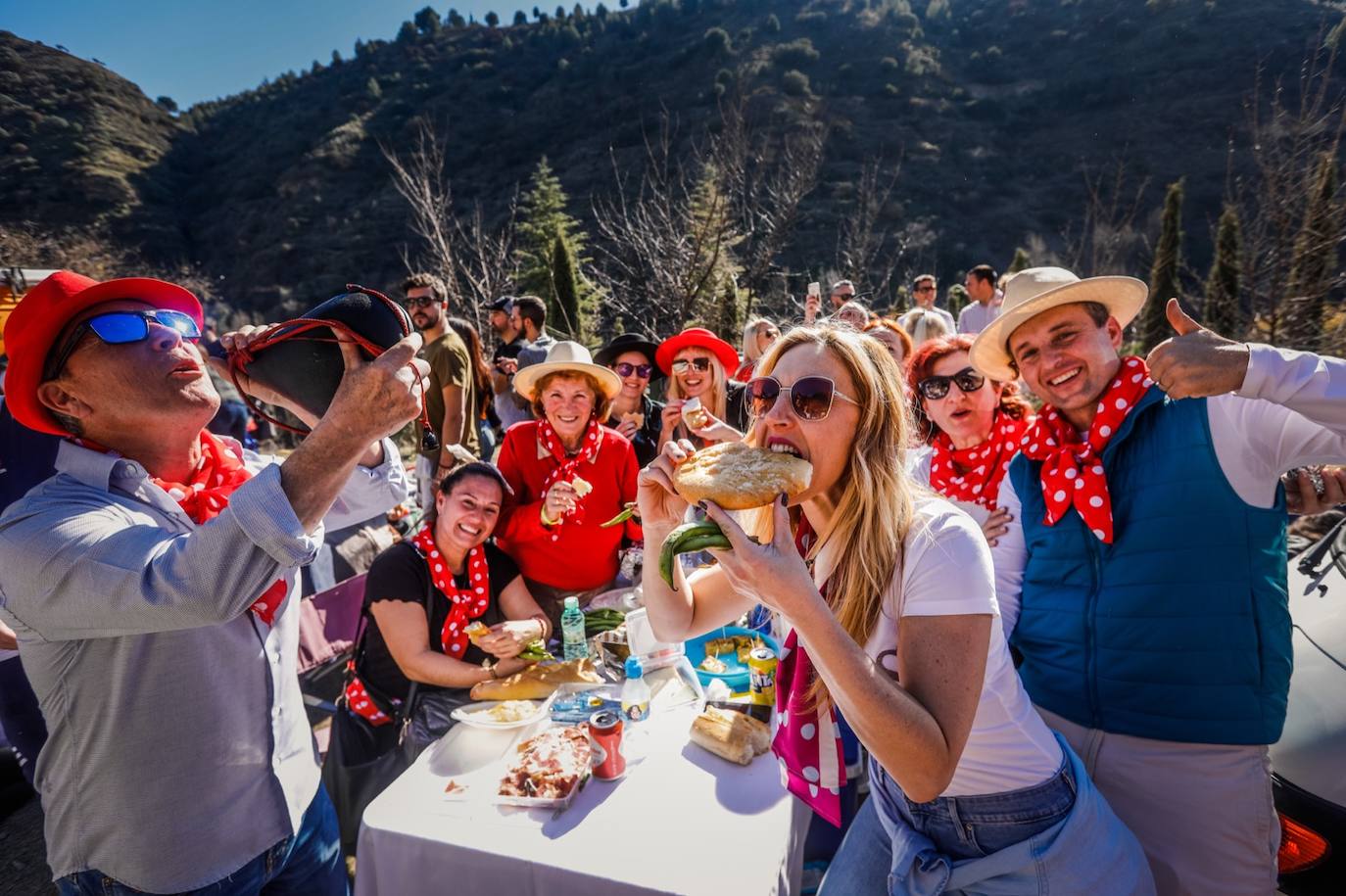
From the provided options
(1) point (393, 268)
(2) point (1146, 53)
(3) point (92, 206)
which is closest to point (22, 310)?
(1) point (393, 268)

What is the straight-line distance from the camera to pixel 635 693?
2.95 m

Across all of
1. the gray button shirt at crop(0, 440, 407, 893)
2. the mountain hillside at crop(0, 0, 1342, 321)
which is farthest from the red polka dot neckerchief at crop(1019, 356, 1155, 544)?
the mountain hillside at crop(0, 0, 1342, 321)

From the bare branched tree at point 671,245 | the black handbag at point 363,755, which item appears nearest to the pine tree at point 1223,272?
the bare branched tree at point 671,245

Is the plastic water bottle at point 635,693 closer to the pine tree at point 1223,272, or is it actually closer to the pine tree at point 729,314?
the pine tree at point 729,314

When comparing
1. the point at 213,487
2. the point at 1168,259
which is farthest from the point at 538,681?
the point at 1168,259

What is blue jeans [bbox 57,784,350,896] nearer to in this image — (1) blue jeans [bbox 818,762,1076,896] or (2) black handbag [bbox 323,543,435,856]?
(2) black handbag [bbox 323,543,435,856]

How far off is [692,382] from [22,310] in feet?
13.4

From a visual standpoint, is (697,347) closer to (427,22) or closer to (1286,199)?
(1286,199)

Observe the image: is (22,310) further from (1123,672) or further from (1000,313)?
(1123,672)

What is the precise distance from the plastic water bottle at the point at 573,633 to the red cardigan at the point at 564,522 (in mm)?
712

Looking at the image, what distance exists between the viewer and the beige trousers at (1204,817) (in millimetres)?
2062

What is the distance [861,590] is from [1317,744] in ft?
7.28

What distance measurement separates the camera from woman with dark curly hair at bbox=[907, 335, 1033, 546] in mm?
3354

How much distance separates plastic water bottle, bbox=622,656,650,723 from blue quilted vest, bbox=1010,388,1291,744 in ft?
5.92
